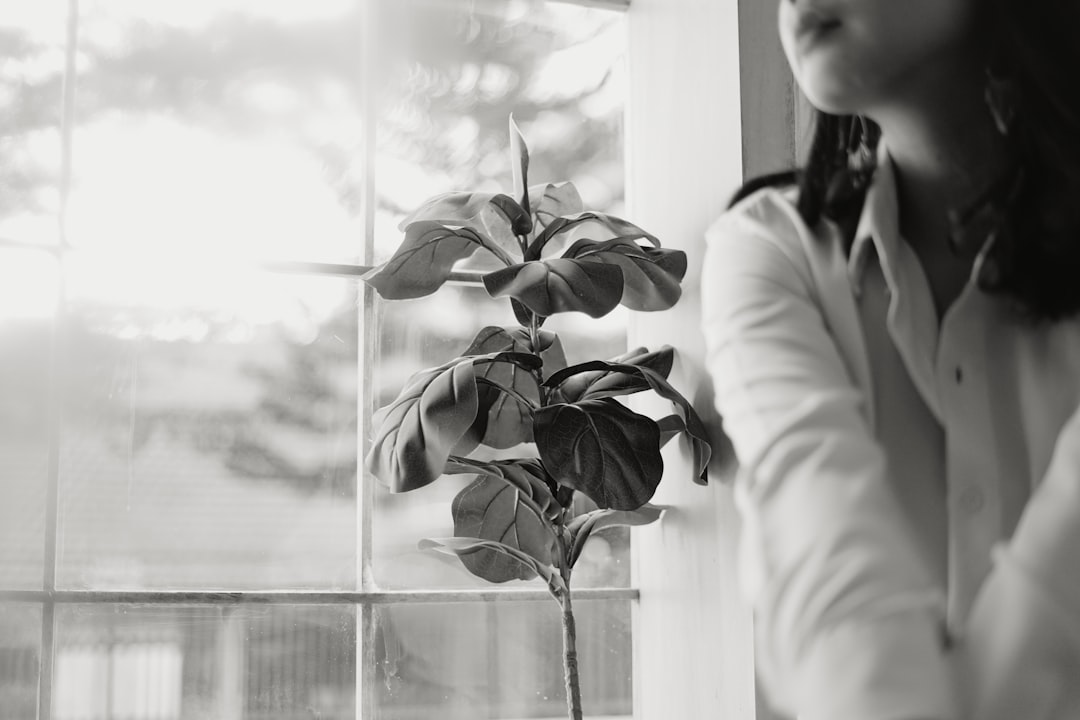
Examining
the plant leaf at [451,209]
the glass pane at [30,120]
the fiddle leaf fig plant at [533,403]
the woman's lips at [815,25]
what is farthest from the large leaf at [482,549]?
the woman's lips at [815,25]

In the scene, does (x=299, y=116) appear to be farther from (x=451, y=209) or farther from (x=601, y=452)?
(x=601, y=452)

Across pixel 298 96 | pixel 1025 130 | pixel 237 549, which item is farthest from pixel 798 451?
pixel 298 96

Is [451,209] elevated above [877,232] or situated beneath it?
elevated above

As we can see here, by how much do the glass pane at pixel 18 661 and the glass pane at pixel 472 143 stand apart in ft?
1.91

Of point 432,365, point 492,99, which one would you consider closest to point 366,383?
point 432,365

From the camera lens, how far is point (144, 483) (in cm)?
182

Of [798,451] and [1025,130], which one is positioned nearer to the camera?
[798,451]

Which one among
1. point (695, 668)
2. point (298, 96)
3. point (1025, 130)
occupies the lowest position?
point (695, 668)

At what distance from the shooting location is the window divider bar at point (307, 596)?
1.75 m

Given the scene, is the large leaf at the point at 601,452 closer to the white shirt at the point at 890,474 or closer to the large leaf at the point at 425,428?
the large leaf at the point at 425,428

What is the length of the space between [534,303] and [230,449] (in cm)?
76

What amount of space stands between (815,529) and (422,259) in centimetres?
112

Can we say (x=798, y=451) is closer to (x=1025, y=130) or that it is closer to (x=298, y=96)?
(x=1025, y=130)

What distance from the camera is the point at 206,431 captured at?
187 cm
